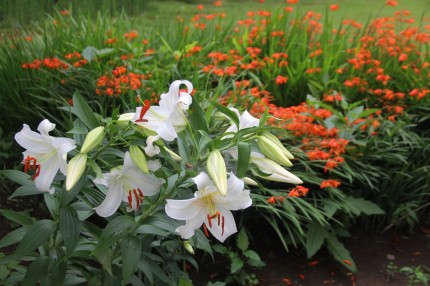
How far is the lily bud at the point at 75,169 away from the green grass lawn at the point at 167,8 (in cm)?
240

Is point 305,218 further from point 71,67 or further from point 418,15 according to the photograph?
point 418,15

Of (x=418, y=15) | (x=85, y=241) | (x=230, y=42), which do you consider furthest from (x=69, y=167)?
(x=418, y=15)

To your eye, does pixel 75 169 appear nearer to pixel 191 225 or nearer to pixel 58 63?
pixel 191 225

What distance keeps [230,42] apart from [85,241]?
2.06 meters

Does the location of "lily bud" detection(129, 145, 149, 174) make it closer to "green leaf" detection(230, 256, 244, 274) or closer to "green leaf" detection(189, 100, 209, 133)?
"green leaf" detection(189, 100, 209, 133)

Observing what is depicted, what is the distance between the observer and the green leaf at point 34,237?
4.40 ft

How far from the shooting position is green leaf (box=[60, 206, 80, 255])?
4.41 ft

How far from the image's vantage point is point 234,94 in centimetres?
254

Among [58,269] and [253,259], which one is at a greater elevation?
[58,269]

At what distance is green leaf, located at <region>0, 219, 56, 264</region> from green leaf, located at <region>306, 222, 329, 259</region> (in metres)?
1.14

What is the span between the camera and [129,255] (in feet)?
4.53

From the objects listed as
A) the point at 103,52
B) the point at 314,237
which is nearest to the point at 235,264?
the point at 314,237

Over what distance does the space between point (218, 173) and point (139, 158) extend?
0.17 metres

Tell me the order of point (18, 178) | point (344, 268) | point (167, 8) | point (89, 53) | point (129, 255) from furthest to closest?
point (167, 8) → point (89, 53) → point (344, 268) → point (18, 178) → point (129, 255)
